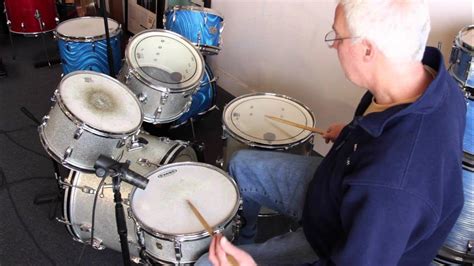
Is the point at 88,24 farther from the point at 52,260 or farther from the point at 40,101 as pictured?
the point at 52,260

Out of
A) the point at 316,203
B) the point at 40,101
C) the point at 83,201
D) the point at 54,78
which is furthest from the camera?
the point at 54,78

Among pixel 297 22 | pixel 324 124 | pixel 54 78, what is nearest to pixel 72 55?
pixel 54 78

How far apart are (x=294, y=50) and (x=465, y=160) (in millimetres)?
1282

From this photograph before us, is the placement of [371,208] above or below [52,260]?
above

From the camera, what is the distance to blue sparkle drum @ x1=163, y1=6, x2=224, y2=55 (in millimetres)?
2346

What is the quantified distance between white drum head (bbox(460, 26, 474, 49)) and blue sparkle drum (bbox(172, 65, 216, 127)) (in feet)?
4.52

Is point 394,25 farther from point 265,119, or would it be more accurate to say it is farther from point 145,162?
point 145,162

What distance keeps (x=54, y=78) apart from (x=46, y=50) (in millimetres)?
486

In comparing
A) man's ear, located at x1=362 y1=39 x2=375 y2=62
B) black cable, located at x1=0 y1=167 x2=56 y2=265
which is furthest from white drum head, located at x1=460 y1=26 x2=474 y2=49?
black cable, located at x1=0 y1=167 x2=56 y2=265

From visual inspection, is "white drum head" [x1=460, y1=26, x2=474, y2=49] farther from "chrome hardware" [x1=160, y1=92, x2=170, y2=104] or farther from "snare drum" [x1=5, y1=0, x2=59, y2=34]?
"snare drum" [x1=5, y1=0, x2=59, y2=34]

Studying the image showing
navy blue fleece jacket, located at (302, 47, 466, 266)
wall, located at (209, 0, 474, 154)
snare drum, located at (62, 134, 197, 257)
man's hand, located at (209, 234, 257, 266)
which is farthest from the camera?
wall, located at (209, 0, 474, 154)

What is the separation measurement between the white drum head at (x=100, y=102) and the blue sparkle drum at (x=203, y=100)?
797mm

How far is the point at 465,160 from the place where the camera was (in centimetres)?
139

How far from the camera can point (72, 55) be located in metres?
2.44
